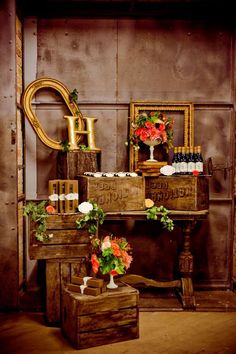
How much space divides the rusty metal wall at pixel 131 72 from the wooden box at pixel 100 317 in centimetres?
174

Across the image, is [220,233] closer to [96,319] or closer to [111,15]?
[96,319]

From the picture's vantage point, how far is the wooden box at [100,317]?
3680 mm

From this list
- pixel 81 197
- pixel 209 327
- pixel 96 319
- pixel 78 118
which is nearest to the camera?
pixel 96 319

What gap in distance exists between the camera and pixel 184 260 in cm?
475

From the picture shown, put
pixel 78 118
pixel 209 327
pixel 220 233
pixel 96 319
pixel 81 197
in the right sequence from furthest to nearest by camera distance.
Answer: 1. pixel 220 233
2. pixel 78 118
3. pixel 81 197
4. pixel 209 327
5. pixel 96 319

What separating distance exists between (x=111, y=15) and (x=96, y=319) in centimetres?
334

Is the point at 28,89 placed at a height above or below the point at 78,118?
above

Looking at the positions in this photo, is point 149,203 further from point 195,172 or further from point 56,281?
point 56,281

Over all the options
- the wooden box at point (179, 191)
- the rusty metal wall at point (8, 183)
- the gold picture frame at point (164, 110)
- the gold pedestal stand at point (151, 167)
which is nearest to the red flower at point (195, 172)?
the wooden box at point (179, 191)

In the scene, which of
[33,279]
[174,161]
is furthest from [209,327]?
[33,279]

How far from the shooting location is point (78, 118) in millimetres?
4965

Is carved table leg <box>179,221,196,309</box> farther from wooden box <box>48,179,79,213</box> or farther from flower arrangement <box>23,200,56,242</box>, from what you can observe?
flower arrangement <box>23,200,56,242</box>

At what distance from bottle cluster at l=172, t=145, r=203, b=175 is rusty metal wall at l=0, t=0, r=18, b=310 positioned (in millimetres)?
1693

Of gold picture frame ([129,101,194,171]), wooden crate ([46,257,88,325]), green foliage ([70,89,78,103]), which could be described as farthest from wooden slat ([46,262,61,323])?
green foliage ([70,89,78,103])
